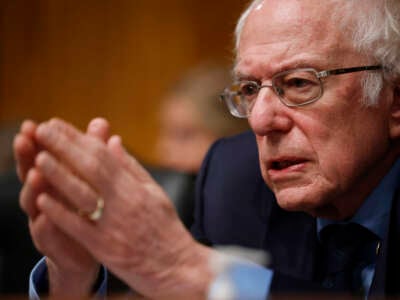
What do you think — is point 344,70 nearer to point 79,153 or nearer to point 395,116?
point 395,116

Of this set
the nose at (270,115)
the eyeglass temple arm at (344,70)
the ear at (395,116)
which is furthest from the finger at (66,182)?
the ear at (395,116)

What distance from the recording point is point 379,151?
1.63 meters

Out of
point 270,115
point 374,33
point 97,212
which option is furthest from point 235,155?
point 97,212

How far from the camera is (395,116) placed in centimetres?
165

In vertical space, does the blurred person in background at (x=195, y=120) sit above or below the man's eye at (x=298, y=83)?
below

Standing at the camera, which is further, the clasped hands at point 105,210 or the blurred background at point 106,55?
the blurred background at point 106,55

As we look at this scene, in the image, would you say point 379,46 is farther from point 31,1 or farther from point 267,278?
point 31,1

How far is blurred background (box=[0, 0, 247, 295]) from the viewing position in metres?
4.23

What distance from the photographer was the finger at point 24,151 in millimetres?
1220

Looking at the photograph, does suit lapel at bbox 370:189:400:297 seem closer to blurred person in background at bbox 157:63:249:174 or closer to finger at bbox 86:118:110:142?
finger at bbox 86:118:110:142

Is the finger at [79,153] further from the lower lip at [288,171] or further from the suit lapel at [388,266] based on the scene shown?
the suit lapel at [388,266]

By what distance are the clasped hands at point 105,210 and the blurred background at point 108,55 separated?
2.87 metres

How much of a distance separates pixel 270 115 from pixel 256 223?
381 millimetres

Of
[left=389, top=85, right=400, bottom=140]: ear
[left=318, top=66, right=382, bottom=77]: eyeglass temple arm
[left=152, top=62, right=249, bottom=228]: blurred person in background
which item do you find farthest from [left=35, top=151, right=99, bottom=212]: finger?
[left=152, top=62, right=249, bottom=228]: blurred person in background
